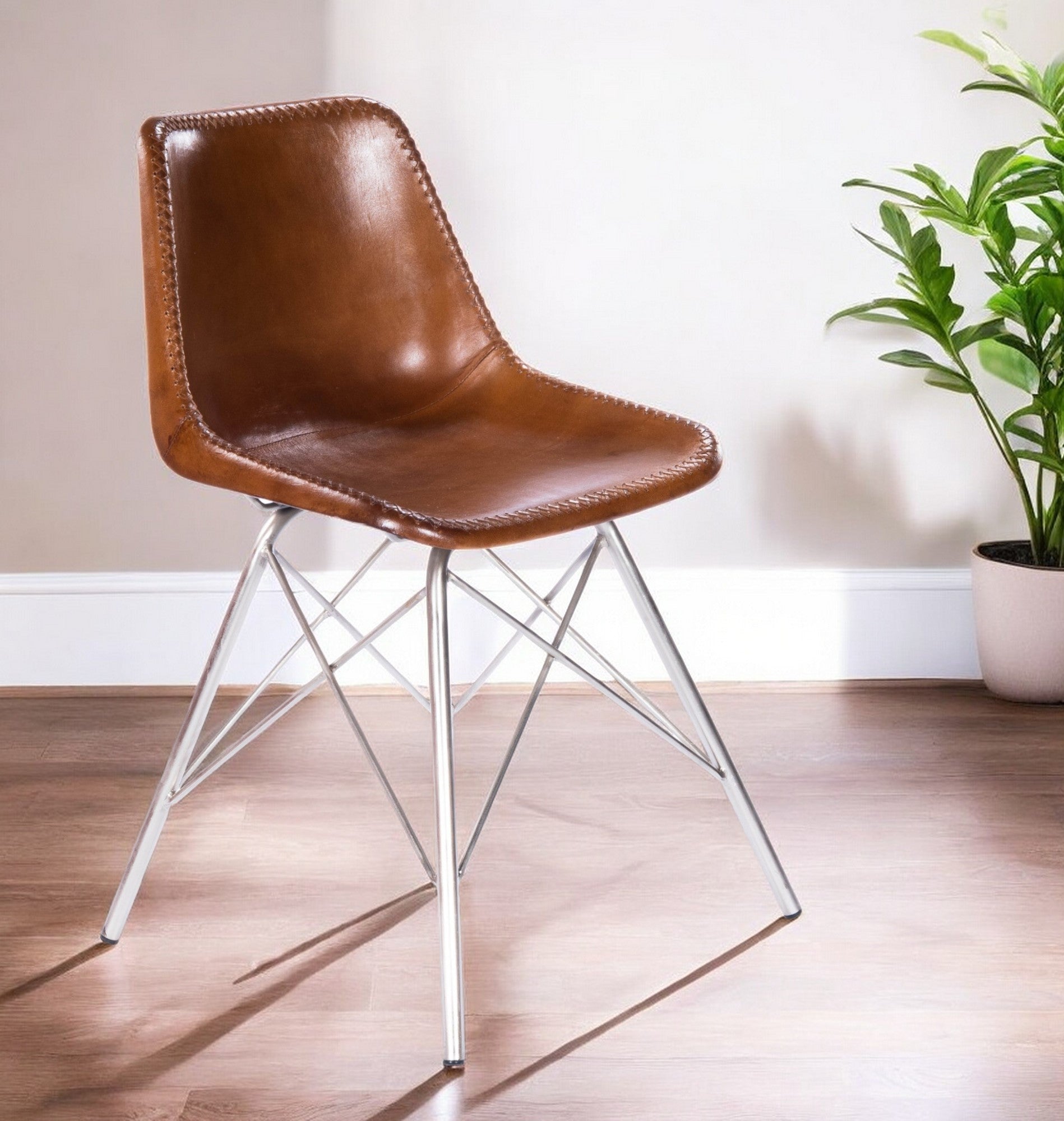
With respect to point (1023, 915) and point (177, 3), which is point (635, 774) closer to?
point (1023, 915)

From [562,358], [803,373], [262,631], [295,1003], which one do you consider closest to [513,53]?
[562,358]

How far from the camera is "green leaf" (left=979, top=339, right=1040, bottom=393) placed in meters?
2.10

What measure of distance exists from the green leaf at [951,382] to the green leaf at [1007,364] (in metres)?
0.05

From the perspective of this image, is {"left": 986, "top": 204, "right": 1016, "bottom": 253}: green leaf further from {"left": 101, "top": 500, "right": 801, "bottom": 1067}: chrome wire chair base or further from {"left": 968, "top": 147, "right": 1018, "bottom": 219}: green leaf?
{"left": 101, "top": 500, "right": 801, "bottom": 1067}: chrome wire chair base

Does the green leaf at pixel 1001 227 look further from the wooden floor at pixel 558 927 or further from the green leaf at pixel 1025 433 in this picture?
the wooden floor at pixel 558 927

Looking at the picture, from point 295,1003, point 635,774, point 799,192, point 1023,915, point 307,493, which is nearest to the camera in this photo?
point 307,493

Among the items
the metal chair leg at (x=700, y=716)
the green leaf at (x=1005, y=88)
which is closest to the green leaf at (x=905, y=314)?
the green leaf at (x=1005, y=88)

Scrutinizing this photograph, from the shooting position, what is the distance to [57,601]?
2.26 m

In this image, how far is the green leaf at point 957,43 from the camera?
186 cm

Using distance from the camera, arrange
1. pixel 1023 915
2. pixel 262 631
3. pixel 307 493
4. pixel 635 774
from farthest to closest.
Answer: pixel 262 631
pixel 635 774
pixel 1023 915
pixel 307 493

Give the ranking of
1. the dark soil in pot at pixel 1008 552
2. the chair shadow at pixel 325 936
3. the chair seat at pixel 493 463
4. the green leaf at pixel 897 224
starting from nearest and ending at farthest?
the chair seat at pixel 493 463 < the chair shadow at pixel 325 936 < the green leaf at pixel 897 224 < the dark soil in pot at pixel 1008 552

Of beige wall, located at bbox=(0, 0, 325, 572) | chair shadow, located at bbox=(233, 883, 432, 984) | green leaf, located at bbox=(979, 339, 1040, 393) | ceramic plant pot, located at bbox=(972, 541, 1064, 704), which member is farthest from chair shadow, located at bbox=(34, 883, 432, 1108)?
green leaf, located at bbox=(979, 339, 1040, 393)

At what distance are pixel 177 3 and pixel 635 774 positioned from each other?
1.30 m

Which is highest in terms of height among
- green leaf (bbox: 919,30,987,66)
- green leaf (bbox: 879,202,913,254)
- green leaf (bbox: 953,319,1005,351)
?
green leaf (bbox: 919,30,987,66)
